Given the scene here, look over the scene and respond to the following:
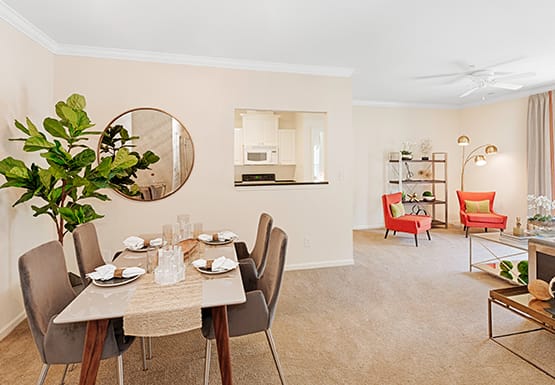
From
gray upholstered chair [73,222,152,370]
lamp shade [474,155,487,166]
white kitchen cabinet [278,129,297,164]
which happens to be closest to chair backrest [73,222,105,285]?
gray upholstered chair [73,222,152,370]

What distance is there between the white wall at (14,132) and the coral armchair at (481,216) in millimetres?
6561

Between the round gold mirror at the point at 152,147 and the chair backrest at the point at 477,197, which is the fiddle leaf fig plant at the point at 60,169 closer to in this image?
the round gold mirror at the point at 152,147

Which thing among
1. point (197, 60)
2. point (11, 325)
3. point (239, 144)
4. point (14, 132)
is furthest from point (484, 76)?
point (11, 325)

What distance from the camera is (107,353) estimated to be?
161 cm

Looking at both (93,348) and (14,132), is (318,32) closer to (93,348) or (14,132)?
(14,132)

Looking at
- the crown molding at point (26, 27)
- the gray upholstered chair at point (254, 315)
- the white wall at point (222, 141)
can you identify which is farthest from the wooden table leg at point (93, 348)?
the crown molding at point (26, 27)

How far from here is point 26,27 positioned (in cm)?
289

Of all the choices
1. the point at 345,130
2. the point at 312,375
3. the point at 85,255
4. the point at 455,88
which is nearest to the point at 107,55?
the point at 85,255

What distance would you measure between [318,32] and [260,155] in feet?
12.9

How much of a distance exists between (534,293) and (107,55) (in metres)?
4.55

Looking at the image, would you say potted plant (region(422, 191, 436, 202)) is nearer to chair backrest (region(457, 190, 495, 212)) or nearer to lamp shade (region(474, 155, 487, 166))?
chair backrest (region(457, 190, 495, 212))

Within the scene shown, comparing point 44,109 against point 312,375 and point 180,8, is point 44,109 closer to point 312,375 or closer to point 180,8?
point 180,8

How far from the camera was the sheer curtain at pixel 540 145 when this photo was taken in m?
5.38

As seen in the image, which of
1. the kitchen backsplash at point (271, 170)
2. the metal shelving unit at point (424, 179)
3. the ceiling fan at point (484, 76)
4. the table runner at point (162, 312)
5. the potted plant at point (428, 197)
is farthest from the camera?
the kitchen backsplash at point (271, 170)
